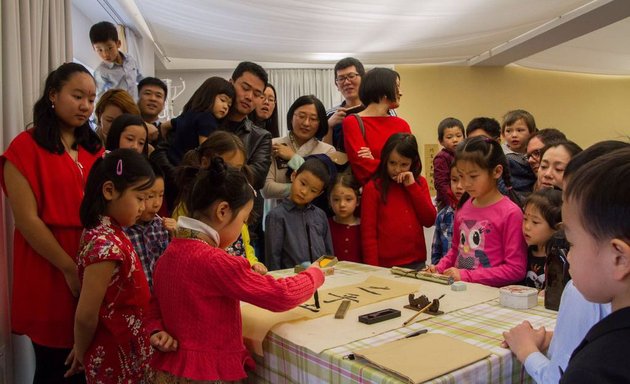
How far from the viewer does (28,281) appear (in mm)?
1743

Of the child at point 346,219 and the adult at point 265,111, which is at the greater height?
the adult at point 265,111

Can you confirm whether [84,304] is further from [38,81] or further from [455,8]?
[455,8]

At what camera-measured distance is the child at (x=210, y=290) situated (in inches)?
47.9

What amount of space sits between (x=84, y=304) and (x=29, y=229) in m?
0.42

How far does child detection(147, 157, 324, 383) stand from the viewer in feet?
3.99

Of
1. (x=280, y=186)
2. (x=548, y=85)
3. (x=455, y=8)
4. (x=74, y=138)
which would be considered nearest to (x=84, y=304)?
(x=74, y=138)

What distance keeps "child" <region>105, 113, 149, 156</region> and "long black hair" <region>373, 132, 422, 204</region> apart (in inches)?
47.5

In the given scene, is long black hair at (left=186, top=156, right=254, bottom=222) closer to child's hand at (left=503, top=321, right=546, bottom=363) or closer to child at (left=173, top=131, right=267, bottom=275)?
child at (left=173, top=131, right=267, bottom=275)

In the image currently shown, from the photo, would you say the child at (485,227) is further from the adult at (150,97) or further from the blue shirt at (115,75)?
the blue shirt at (115,75)

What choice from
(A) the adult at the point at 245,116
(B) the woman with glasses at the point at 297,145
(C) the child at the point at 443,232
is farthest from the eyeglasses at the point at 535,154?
(A) the adult at the point at 245,116

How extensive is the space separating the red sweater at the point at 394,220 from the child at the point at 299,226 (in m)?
0.25

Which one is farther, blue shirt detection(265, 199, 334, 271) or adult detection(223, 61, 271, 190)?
adult detection(223, 61, 271, 190)

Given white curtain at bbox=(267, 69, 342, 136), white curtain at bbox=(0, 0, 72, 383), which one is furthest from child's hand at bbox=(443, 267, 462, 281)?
white curtain at bbox=(267, 69, 342, 136)

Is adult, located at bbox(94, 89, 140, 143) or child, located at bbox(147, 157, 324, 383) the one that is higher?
adult, located at bbox(94, 89, 140, 143)
